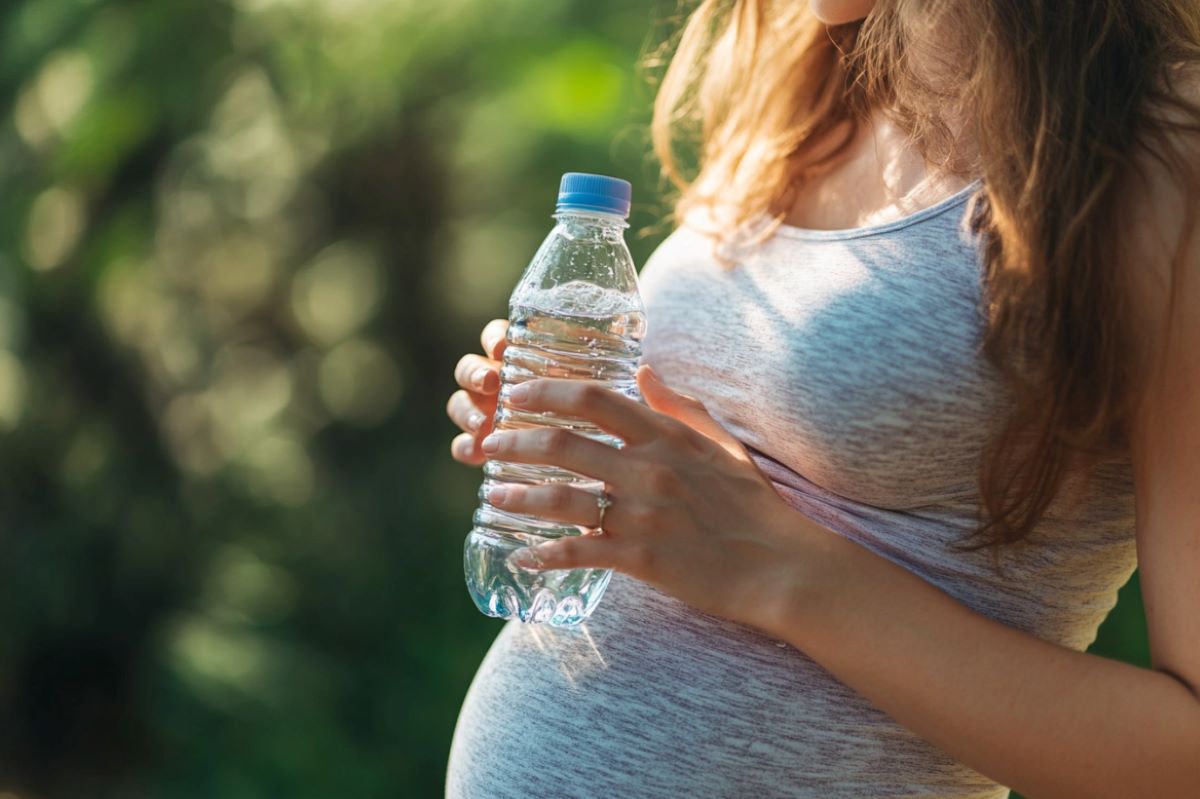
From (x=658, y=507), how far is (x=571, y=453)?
A: 91 mm

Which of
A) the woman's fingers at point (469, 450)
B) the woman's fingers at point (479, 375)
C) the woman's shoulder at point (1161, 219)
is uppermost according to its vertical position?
the woman's shoulder at point (1161, 219)

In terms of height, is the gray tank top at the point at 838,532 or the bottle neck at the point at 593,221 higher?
the bottle neck at the point at 593,221

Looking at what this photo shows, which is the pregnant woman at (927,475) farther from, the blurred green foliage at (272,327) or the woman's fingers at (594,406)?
the blurred green foliage at (272,327)

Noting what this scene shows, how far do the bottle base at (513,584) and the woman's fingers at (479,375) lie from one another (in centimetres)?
17

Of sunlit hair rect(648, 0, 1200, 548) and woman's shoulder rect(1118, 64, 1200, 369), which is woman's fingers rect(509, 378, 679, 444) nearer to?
sunlit hair rect(648, 0, 1200, 548)

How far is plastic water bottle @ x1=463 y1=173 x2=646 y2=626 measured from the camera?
1.33 meters

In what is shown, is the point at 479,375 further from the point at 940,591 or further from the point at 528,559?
the point at 940,591

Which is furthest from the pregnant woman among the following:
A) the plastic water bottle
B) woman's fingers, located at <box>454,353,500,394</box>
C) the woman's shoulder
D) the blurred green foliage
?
the blurred green foliage

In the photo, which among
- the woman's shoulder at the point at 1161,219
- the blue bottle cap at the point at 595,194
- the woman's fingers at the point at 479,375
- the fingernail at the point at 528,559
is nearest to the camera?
the woman's shoulder at the point at 1161,219

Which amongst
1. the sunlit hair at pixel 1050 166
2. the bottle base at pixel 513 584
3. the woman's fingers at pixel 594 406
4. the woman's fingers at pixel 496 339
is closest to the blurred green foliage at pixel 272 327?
the woman's fingers at pixel 496 339

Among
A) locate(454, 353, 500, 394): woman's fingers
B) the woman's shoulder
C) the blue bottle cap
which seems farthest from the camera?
locate(454, 353, 500, 394): woman's fingers

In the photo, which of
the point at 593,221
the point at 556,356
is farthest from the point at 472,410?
the point at 593,221

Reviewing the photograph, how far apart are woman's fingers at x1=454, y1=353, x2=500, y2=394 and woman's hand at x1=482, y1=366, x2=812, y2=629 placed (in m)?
0.28

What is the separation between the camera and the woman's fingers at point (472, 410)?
134cm
